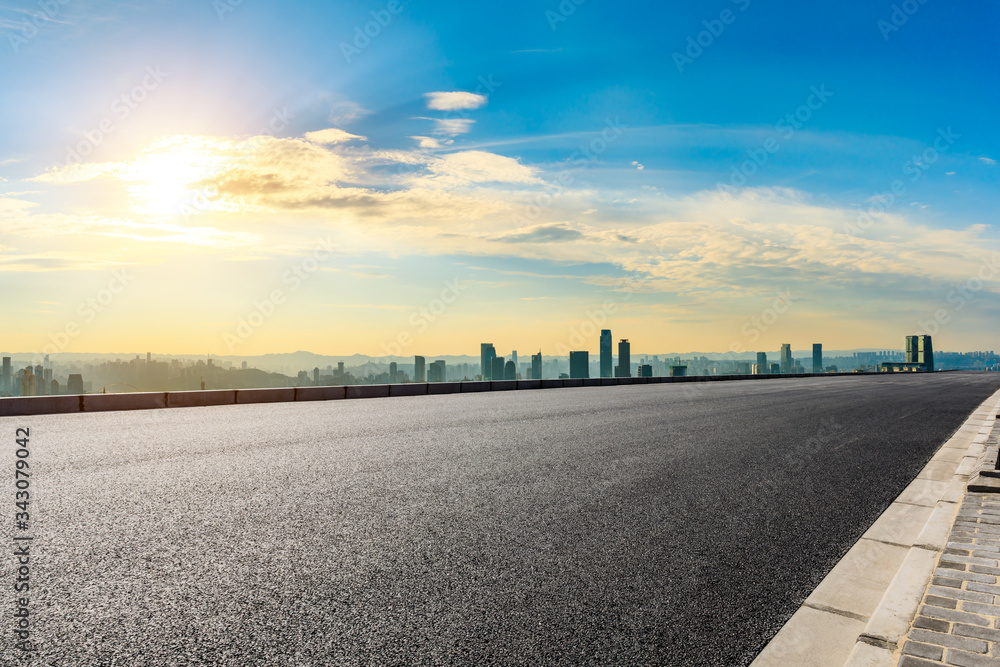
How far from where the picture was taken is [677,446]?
1053 cm

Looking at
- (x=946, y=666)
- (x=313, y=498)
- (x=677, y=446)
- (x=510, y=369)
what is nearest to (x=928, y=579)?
(x=946, y=666)

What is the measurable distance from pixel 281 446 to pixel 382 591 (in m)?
6.73

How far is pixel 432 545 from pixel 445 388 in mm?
22076

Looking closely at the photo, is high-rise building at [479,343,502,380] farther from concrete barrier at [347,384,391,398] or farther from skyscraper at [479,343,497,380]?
concrete barrier at [347,384,391,398]

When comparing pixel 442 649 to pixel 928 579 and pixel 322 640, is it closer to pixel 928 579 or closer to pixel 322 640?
pixel 322 640

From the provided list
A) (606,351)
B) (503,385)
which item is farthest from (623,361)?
(503,385)

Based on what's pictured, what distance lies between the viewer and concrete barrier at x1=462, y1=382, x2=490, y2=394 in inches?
1106

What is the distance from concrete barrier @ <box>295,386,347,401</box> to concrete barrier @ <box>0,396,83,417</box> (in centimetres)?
628

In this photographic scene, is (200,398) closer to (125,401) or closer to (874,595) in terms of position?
(125,401)

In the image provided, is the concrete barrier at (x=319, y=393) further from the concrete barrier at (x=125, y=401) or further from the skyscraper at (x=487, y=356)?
the skyscraper at (x=487, y=356)

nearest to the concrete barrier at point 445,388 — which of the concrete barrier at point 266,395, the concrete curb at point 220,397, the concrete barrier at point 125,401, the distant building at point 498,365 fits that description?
the concrete curb at point 220,397

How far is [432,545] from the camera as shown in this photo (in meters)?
4.94

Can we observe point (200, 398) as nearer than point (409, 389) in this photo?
Yes

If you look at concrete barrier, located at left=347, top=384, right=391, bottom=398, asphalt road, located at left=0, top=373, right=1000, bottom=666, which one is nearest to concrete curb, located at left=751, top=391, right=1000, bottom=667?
asphalt road, located at left=0, top=373, right=1000, bottom=666
